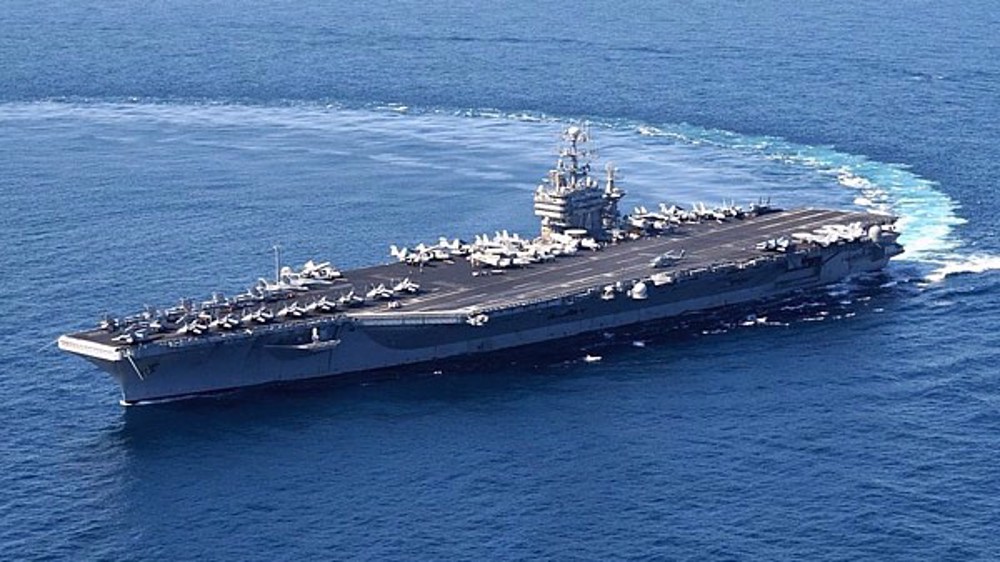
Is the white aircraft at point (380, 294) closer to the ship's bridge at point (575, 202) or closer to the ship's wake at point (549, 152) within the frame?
the ship's bridge at point (575, 202)

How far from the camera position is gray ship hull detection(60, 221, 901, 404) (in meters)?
65.7

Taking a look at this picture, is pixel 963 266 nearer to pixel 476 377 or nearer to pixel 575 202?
pixel 575 202

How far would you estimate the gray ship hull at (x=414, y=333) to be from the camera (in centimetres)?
6569

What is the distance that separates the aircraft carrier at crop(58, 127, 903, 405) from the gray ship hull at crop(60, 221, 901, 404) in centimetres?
7

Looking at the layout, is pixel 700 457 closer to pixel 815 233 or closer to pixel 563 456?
pixel 563 456

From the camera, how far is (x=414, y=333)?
70.2 m

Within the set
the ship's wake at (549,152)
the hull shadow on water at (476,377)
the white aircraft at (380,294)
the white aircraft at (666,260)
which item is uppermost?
the ship's wake at (549,152)

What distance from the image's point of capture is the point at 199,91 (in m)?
130

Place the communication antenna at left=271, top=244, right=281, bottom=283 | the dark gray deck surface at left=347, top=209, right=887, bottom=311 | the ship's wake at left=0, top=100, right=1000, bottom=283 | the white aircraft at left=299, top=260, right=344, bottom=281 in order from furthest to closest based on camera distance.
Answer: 1. the ship's wake at left=0, top=100, right=1000, bottom=283
2. the communication antenna at left=271, top=244, right=281, bottom=283
3. the white aircraft at left=299, top=260, right=344, bottom=281
4. the dark gray deck surface at left=347, top=209, right=887, bottom=311

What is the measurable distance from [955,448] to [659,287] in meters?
20.4

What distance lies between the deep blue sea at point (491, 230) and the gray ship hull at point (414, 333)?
1480 mm

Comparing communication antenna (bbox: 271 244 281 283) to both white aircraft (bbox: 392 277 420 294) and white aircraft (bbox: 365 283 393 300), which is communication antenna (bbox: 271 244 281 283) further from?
white aircraft (bbox: 392 277 420 294)

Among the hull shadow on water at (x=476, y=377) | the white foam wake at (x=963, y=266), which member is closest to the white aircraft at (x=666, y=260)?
the hull shadow on water at (x=476, y=377)

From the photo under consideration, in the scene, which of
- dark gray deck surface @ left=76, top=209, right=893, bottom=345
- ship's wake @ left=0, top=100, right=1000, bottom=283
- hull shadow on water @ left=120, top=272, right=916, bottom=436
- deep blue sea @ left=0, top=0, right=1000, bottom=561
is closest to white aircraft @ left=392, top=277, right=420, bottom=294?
dark gray deck surface @ left=76, top=209, right=893, bottom=345
